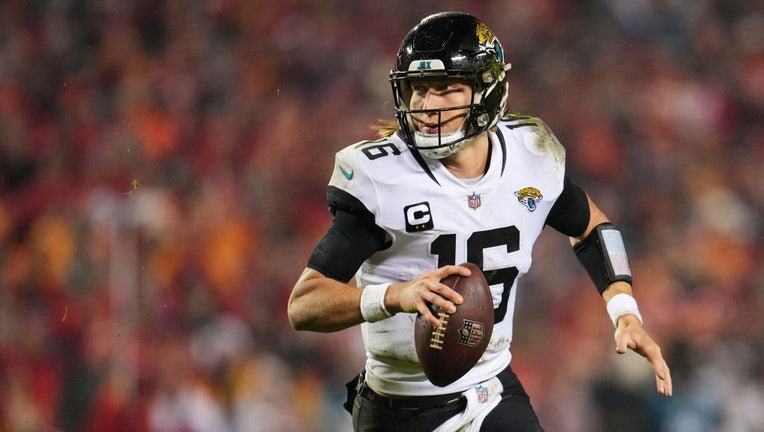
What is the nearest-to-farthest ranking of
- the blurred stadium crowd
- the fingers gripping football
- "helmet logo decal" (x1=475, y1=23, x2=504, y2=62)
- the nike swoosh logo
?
the fingers gripping football
the nike swoosh logo
"helmet logo decal" (x1=475, y1=23, x2=504, y2=62)
the blurred stadium crowd

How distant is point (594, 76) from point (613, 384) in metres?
1.61

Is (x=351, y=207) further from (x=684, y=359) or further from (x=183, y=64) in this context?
(x=183, y=64)

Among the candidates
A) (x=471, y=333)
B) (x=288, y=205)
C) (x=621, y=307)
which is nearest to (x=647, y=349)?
(x=621, y=307)

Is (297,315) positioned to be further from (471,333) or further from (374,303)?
(471,333)

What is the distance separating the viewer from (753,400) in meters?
4.40

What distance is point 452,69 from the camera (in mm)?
2312

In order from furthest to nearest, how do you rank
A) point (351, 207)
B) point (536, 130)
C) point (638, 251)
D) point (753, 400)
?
point (638, 251), point (753, 400), point (536, 130), point (351, 207)

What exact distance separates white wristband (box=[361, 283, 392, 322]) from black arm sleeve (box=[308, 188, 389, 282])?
14 centimetres

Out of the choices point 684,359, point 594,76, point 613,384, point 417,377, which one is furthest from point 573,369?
point 417,377

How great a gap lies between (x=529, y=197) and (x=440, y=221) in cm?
25

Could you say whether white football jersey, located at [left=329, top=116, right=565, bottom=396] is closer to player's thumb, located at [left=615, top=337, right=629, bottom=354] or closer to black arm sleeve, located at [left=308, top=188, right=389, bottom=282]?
black arm sleeve, located at [left=308, top=188, right=389, bottom=282]

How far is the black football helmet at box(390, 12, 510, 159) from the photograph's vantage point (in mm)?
2307

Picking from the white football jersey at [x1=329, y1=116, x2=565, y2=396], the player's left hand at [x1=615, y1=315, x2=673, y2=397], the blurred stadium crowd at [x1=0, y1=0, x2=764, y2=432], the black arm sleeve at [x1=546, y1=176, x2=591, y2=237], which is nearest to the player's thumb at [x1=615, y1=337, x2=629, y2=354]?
the player's left hand at [x1=615, y1=315, x2=673, y2=397]

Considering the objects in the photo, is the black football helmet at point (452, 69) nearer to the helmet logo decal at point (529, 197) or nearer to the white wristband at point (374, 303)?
the helmet logo decal at point (529, 197)
